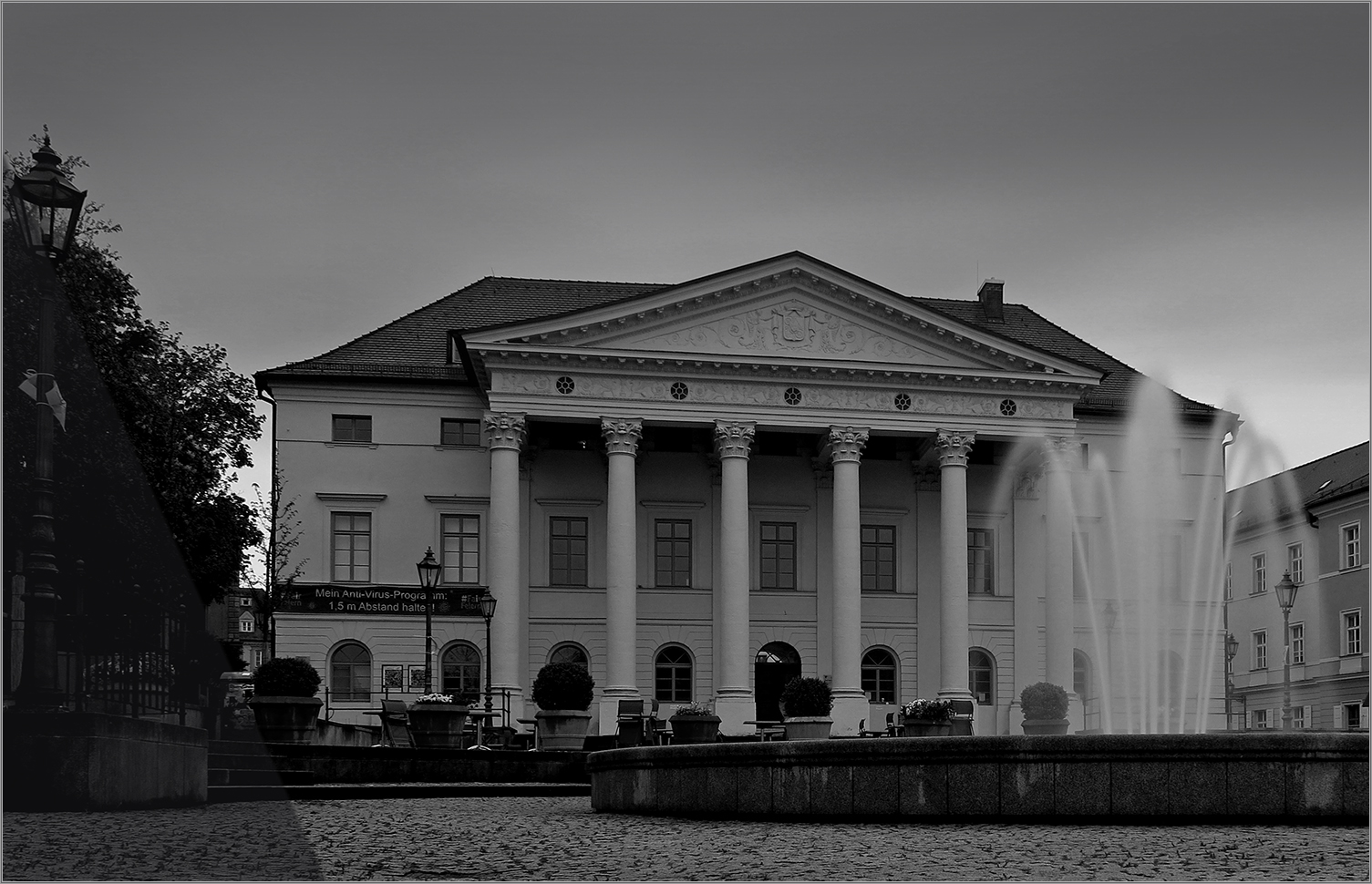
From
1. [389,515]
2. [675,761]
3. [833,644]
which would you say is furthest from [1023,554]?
[675,761]

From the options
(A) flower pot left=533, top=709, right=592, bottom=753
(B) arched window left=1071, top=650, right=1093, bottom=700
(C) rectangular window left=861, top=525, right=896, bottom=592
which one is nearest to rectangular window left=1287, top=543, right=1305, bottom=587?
(B) arched window left=1071, top=650, right=1093, bottom=700

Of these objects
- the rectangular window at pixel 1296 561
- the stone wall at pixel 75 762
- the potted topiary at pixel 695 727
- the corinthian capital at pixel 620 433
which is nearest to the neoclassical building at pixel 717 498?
the corinthian capital at pixel 620 433

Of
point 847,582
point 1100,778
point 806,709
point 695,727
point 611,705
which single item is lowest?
point 611,705

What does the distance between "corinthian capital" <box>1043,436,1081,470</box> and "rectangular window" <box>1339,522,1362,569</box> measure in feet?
59.8

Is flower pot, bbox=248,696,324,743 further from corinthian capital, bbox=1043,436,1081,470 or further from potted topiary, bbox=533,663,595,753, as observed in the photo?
corinthian capital, bbox=1043,436,1081,470

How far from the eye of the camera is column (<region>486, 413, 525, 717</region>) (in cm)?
4466

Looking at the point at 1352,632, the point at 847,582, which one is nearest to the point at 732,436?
the point at 847,582

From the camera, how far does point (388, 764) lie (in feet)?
80.3

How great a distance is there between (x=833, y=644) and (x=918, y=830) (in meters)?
35.4

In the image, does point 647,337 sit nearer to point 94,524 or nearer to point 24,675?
point 94,524

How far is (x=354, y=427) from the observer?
49531 millimetres

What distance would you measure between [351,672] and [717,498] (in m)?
12.1

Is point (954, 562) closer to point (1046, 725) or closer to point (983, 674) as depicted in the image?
point (983, 674)

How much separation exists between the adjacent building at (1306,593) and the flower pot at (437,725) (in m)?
37.0
